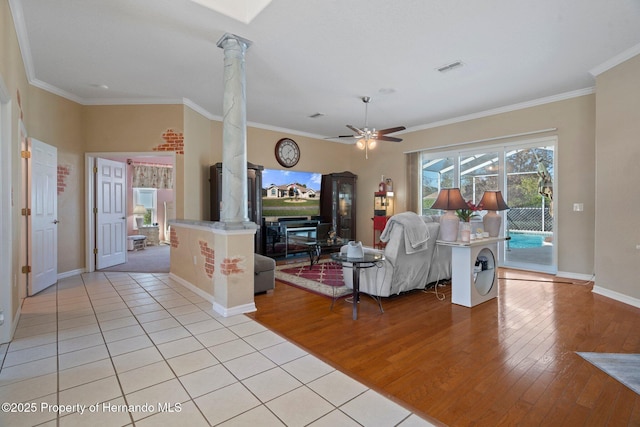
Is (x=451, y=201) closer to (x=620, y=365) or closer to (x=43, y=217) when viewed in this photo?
(x=620, y=365)

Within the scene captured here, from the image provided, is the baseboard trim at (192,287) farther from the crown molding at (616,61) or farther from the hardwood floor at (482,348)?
the crown molding at (616,61)

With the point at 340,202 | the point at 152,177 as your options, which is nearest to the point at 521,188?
the point at 340,202

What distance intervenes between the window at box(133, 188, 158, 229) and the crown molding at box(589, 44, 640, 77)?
1025 cm

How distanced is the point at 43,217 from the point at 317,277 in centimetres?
388

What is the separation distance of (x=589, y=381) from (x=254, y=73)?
4.55 meters

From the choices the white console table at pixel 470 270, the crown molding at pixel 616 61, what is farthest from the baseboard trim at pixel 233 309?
the crown molding at pixel 616 61

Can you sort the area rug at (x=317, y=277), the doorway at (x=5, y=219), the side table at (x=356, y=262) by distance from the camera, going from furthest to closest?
the area rug at (x=317, y=277) < the side table at (x=356, y=262) < the doorway at (x=5, y=219)

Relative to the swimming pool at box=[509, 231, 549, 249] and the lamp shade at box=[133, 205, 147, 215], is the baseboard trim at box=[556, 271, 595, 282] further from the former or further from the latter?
the lamp shade at box=[133, 205, 147, 215]

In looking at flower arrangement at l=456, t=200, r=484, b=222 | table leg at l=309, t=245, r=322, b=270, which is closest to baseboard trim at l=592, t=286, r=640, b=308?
flower arrangement at l=456, t=200, r=484, b=222

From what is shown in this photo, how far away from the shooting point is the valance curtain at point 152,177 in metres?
8.68

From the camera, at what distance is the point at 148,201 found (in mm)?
9211

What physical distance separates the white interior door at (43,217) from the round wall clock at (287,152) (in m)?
3.90

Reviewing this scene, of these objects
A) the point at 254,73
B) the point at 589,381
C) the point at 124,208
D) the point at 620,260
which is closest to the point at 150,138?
the point at 124,208

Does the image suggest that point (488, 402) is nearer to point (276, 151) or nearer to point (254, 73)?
point (254, 73)
